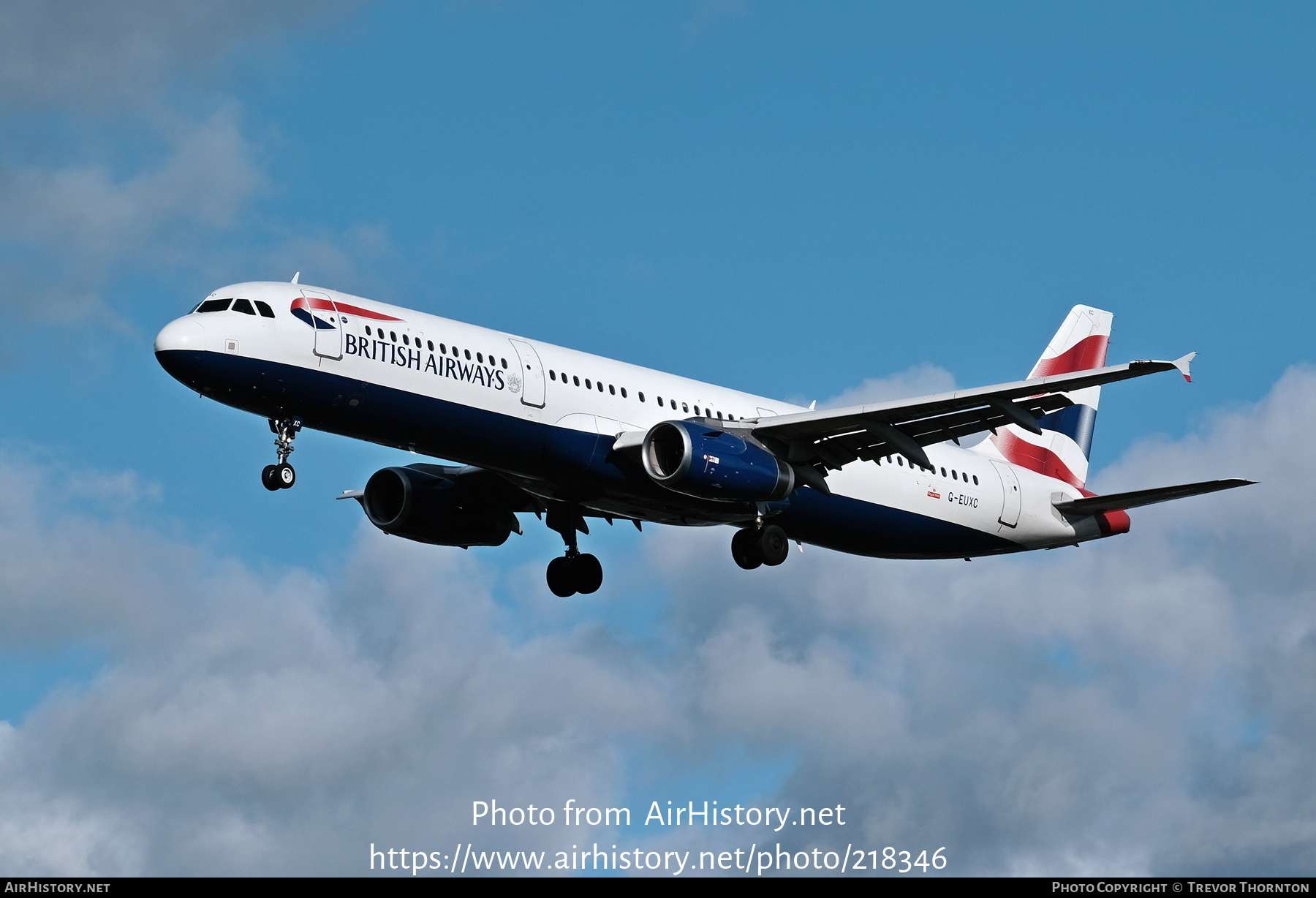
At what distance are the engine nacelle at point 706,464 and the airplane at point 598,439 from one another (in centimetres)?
4

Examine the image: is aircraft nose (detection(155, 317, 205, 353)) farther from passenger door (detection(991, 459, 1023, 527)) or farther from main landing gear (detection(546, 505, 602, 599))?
passenger door (detection(991, 459, 1023, 527))

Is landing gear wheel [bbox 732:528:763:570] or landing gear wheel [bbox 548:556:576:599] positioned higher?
landing gear wheel [bbox 548:556:576:599]

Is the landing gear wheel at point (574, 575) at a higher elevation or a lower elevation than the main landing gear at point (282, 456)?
higher

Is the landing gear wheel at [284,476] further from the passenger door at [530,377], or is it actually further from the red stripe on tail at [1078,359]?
A: the red stripe on tail at [1078,359]

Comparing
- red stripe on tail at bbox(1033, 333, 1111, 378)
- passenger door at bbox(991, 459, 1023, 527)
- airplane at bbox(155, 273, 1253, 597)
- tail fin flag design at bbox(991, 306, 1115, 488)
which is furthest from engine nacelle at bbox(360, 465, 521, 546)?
red stripe on tail at bbox(1033, 333, 1111, 378)

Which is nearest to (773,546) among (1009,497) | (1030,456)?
(1009,497)

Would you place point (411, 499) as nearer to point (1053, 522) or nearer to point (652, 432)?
point (652, 432)

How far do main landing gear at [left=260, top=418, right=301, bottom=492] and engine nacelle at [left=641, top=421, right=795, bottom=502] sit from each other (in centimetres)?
774

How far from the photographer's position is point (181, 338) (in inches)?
1419

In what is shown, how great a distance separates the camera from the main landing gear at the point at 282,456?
1458 inches

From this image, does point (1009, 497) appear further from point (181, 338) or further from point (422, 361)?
point (181, 338)

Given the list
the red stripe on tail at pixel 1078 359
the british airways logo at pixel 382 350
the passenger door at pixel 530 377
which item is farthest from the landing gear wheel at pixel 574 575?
the red stripe on tail at pixel 1078 359

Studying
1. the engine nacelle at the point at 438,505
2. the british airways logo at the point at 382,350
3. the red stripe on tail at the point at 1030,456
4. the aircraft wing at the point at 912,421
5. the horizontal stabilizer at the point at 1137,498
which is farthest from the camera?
the red stripe on tail at the point at 1030,456

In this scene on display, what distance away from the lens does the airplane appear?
121ft
